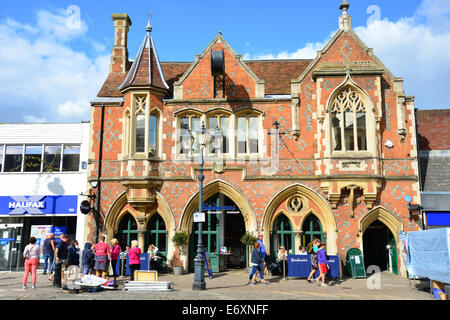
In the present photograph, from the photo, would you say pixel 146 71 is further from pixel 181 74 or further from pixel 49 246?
pixel 49 246

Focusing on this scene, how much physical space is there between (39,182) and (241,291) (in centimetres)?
1240

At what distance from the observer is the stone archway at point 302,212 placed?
58.2ft

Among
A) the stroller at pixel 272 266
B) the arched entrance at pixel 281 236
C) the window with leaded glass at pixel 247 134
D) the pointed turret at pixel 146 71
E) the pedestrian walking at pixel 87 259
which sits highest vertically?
the pointed turret at pixel 146 71

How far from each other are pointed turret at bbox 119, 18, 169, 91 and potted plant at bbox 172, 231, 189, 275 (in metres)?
7.02

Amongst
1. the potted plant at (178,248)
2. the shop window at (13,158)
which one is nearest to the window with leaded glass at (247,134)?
the potted plant at (178,248)

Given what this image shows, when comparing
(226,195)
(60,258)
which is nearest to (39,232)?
(60,258)

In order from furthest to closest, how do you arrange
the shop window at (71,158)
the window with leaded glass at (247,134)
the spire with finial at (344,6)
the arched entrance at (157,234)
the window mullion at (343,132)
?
the shop window at (71,158), the spire with finial at (344,6), the window with leaded glass at (247,134), the arched entrance at (157,234), the window mullion at (343,132)

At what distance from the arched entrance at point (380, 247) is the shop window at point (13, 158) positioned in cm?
1798

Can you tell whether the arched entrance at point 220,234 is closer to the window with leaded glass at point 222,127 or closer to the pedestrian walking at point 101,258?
the window with leaded glass at point 222,127

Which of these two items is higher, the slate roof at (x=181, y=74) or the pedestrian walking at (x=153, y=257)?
the slate roof at (x=181, y=74)

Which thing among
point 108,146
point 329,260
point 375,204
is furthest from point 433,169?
point 108,146

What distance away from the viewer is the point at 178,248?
18047mm

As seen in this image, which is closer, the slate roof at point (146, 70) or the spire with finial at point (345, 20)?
the slate roof at point (146, 70)

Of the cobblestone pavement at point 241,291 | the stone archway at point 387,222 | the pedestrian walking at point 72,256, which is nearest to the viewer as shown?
the cobblestone pavement at point 241,291
